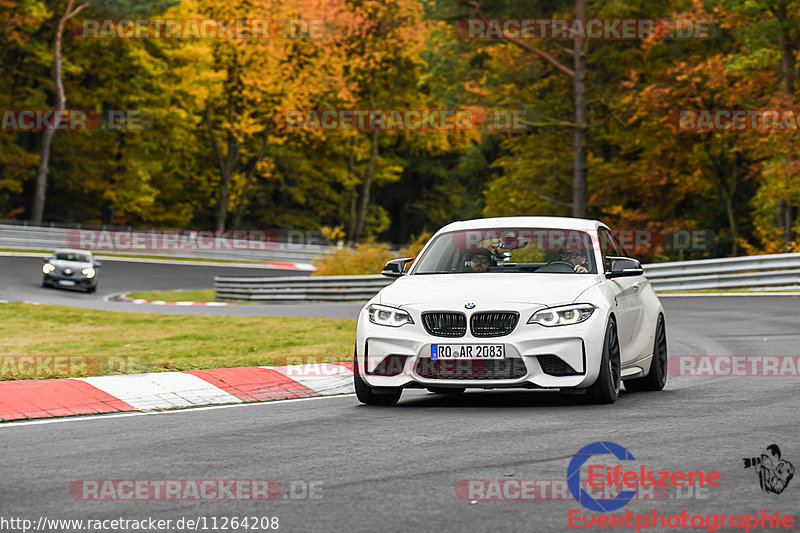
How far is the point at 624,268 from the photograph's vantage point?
1075cm

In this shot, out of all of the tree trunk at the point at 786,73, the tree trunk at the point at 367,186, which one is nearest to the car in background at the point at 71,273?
the tree trunk at the point at 786,73

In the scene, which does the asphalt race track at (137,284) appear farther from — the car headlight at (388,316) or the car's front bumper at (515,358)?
the car's front bumper at (515,358)

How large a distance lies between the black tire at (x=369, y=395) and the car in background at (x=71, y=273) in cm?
2837

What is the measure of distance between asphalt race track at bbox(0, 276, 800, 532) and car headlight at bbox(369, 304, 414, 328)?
74cm

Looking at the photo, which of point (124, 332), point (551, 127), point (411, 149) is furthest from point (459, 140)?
point (124, 332)

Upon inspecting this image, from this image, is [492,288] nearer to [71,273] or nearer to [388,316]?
[388,316]

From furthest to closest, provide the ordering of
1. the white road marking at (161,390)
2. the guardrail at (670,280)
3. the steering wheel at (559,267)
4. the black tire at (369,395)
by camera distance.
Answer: the guardrail at (670,280) < the steering wheel at (559,267) < the white road marking at (161,390) < the black tire at (369,395)

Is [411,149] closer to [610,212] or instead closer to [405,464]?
[610,212]

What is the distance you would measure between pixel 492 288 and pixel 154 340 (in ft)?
31.6

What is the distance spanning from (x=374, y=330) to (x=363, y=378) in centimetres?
44

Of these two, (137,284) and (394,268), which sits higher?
(394,268)

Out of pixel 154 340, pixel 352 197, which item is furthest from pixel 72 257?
pixel 352 197

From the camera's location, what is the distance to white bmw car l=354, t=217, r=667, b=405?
9641mm

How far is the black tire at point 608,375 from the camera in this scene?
984 cm
